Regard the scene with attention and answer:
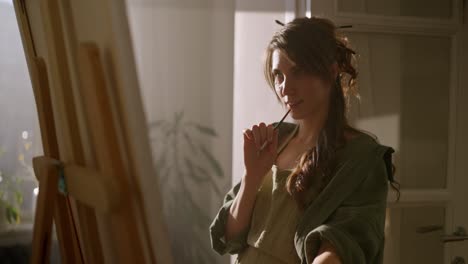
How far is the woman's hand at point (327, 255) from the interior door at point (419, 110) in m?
0.72

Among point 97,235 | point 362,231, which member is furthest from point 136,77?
point 362,231

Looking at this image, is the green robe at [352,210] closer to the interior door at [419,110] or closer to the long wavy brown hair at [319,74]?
the long wavy brown hair at [319,74]

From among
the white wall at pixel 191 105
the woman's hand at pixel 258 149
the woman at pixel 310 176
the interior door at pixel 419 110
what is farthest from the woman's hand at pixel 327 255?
the interior door at pixel 419 110

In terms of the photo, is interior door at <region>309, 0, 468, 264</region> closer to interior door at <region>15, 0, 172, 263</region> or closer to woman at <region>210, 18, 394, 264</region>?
woman at <region>210, 18, 394, 264</region>

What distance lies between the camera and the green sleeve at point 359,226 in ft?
2.81

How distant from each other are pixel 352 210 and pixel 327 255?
0.09 meters

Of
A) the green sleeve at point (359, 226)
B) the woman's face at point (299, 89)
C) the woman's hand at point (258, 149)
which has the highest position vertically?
the woman's face at point (299, 89)

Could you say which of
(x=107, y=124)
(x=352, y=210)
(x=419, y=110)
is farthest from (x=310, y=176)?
(x=419, y=110)

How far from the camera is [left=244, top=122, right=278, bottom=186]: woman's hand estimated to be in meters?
0.97

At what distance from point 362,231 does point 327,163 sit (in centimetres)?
14

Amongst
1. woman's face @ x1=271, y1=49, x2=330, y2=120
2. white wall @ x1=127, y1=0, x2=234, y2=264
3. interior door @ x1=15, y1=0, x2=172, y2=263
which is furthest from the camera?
white wall @ x1=127, y1=0, x2=234, y2=264

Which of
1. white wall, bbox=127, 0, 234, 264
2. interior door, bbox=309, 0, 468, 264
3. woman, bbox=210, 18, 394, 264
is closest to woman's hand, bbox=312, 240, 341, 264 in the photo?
woman, bbox=210, 18, 394, 264

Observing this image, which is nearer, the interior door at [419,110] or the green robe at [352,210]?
the green robe at [352,210]

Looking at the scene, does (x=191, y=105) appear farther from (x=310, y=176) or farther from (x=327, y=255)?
(x=327, y=255)
